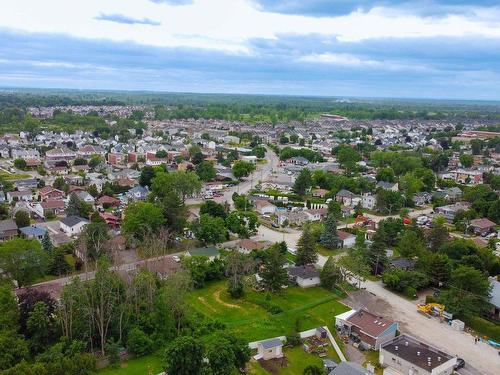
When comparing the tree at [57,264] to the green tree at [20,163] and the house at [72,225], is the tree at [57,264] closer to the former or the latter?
the house at [72,225]

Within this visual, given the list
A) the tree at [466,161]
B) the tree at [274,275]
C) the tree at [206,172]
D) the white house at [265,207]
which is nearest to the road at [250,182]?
the tree at [206,172]

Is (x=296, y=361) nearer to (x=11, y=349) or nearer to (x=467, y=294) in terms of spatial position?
(x=467, y=294)

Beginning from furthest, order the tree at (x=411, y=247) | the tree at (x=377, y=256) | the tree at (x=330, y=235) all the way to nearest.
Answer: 1. the tree at (x=330, y=235)
2. the tree at (x=411, y=247)
3. the tree at (x=377, y=256)

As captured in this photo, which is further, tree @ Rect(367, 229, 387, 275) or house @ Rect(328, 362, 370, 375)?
tree @ Rect(367, 229, 387, 275)

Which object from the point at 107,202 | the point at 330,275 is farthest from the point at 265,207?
the point at 330,275

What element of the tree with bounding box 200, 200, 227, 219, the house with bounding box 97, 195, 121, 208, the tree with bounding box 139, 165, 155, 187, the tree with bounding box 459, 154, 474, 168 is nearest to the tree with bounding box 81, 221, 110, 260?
the tree with bounding box 200, 200, 227, 219

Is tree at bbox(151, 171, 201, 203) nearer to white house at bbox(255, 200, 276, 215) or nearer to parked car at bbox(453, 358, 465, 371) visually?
white house at bbox(255, 200, 276, 215)
